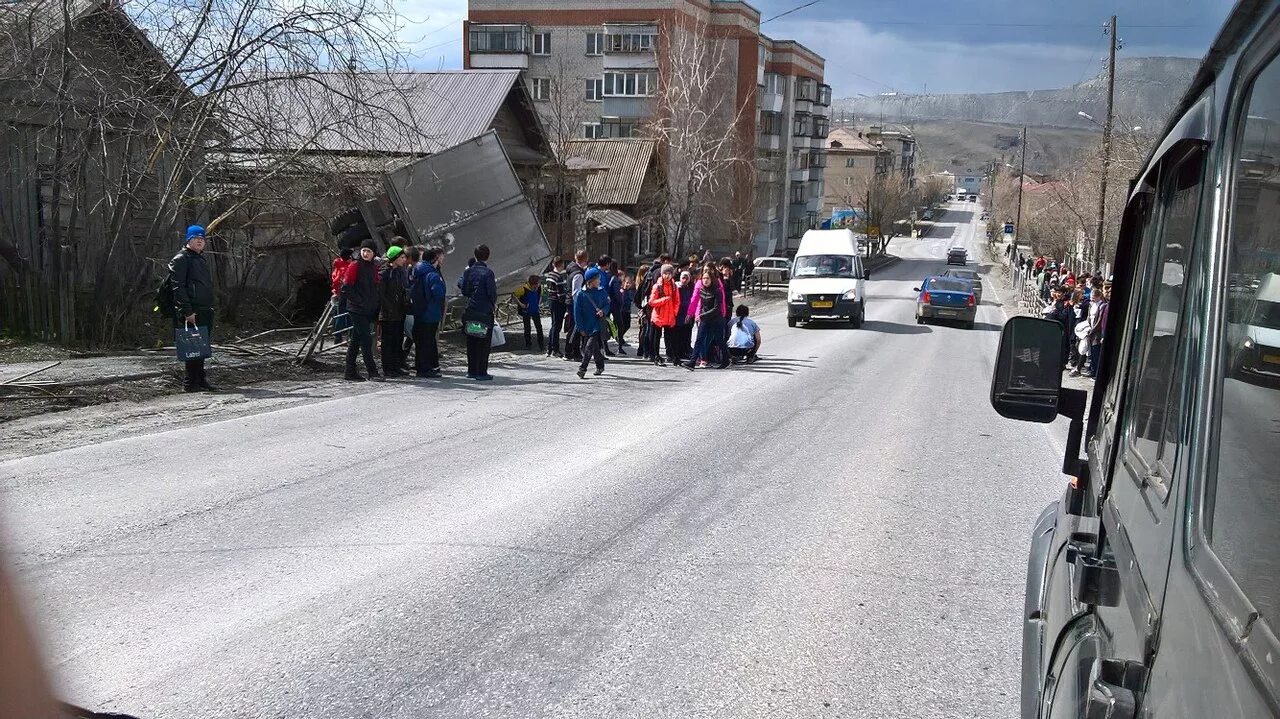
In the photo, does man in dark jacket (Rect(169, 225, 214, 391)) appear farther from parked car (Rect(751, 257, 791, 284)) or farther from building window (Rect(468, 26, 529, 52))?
building window (Rect(468, 26, 529, 52))

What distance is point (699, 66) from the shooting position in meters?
44.2

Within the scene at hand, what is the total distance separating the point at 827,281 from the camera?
2858 centimetres

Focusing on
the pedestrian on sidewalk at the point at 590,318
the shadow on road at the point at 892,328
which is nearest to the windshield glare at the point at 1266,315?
the pedestrian on sidewalk at the point at 590,318

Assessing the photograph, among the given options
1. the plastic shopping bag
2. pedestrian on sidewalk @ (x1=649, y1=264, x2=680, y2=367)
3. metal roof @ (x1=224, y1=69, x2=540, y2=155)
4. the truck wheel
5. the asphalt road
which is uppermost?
metal roof @ (x1=224, y1=69, x2=540, y2=155)

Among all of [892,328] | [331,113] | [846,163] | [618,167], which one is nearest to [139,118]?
[331,113]

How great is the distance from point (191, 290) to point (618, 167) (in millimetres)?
37730

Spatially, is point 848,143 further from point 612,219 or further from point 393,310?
point 393,310

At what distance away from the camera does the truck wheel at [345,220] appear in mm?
18562

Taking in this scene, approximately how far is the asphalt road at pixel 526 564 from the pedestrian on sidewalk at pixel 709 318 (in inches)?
244

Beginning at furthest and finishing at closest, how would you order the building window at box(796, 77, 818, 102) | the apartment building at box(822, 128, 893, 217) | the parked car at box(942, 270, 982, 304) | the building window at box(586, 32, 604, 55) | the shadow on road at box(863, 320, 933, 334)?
the apartment building at box(822, 128, 893, 217) < the building window at box(796, 77, 818, 102) < the building window at box(586, 32, 604, 55) < the parked car at box(942, 270, 982, 304) < the shadow on road at box(863, 320, 933, 334)

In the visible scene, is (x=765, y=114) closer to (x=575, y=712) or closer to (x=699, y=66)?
(x=699, y=66)

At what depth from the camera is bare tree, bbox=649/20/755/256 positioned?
4425cm

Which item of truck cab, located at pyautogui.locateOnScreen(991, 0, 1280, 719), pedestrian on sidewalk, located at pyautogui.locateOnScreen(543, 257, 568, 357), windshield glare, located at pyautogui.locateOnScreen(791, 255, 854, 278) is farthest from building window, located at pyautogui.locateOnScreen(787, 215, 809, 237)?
truck cab, located at pyautogui.locateOnScreen(991, 0, 1280, 719)

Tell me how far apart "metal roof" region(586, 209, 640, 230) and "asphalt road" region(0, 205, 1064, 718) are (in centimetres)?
3275
